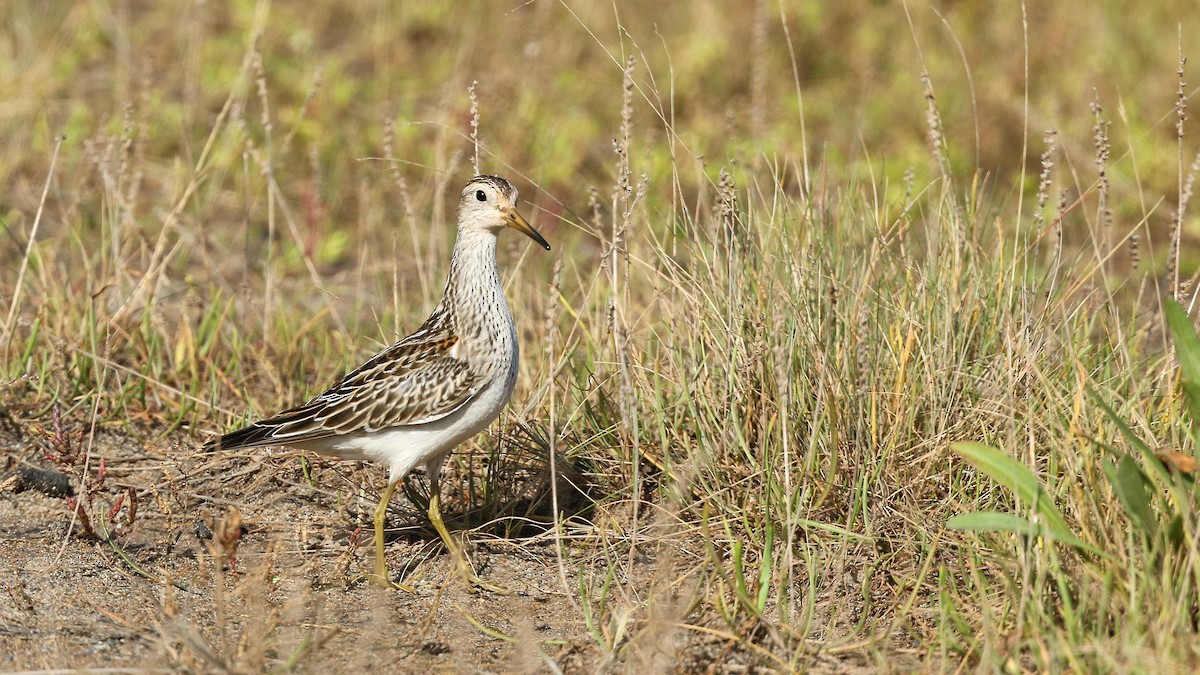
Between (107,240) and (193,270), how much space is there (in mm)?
856

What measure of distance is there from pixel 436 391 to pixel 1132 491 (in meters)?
2.29

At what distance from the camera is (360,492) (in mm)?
5551

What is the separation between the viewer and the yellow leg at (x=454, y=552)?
15.3ft

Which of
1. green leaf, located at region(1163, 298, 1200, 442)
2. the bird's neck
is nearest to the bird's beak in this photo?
the bird's neck

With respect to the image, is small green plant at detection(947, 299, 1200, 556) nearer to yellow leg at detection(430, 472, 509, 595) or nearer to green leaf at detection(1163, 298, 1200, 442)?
green leaf at detection(1163, 298, 1200, 442)

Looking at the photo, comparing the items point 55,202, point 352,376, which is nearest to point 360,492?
point 352,376

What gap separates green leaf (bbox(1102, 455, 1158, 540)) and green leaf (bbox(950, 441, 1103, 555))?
166 mm

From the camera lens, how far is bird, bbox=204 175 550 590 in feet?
16.1

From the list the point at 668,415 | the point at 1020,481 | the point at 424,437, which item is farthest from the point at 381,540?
the point at 1020,481

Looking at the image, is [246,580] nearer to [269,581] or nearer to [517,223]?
[269,581]

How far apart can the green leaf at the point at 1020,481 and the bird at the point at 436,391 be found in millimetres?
1645

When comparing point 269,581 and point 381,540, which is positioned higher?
point 381,540

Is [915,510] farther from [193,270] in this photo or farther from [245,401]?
[193,270]

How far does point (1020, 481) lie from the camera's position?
4.02 m
